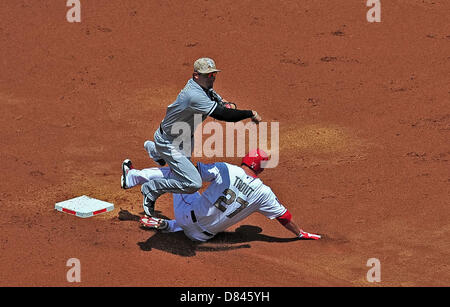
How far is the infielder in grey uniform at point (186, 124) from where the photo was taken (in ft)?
31.3

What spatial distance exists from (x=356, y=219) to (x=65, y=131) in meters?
6.16

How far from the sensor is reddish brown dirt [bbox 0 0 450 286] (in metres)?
9.74

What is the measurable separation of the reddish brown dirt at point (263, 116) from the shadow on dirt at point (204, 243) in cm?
3

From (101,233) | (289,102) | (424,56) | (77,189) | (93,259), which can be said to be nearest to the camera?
(93,259)

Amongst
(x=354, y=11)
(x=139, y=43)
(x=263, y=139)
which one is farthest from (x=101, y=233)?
(x=354, y=11)

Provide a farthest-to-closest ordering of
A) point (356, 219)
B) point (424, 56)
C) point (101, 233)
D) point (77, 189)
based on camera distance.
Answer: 1. point (424, 56)
2. point (77, 189)
3. point (356, 219)
4. point (101, 233)

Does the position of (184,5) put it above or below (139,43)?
above

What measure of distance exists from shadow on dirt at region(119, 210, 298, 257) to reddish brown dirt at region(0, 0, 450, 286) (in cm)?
3

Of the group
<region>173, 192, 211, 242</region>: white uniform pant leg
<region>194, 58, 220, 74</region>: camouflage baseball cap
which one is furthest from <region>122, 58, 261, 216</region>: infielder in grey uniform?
<region>173, 192, 211, 242</region>: white uniform pant leg

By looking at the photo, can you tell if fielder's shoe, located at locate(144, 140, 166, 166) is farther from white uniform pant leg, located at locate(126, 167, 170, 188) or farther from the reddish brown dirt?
the reddish brown dirt

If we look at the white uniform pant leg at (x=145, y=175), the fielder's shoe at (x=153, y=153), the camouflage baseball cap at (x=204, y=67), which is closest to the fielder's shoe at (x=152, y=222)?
the white uniform pant leg at (x=145, y=175)

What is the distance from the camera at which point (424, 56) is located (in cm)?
1722

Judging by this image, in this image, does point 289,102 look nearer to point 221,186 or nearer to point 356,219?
point 356,219

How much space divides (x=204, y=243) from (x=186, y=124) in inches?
68.7
